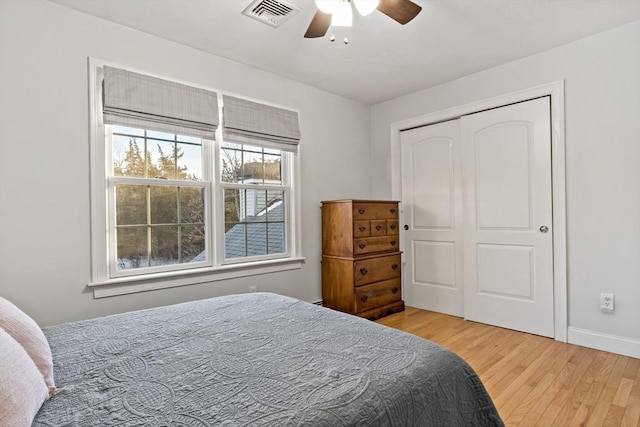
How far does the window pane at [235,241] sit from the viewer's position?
300 cm

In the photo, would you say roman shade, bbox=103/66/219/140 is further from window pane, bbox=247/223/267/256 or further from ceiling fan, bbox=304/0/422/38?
ceiling fan, bbox=304/0/422/38

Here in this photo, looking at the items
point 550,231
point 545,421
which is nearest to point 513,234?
point 550,231

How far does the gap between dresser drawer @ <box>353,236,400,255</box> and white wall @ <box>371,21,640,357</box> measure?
155cm

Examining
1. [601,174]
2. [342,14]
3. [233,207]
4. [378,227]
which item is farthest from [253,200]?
[601,174]

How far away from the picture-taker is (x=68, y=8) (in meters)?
2.19

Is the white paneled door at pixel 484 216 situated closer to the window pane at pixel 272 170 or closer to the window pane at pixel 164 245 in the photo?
the window pane at pixel 272 170

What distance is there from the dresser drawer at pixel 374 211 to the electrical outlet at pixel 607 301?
1872 millimetres

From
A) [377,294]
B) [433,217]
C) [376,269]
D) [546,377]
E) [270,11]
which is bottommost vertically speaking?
[546,377]

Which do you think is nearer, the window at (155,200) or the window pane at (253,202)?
the window at (155,200)

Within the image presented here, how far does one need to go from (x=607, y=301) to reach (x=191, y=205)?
3.40 m

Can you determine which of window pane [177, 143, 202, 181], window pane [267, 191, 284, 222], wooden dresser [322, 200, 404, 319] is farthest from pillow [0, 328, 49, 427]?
wooden dresser [322, 200, 404, 319]

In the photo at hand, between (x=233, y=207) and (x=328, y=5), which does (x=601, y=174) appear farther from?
(x=233, y=207)

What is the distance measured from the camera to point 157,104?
8.14ft

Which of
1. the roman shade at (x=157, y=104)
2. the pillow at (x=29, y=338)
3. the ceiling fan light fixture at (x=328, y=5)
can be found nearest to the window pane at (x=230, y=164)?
the roman shade at (x=157, y=104)
